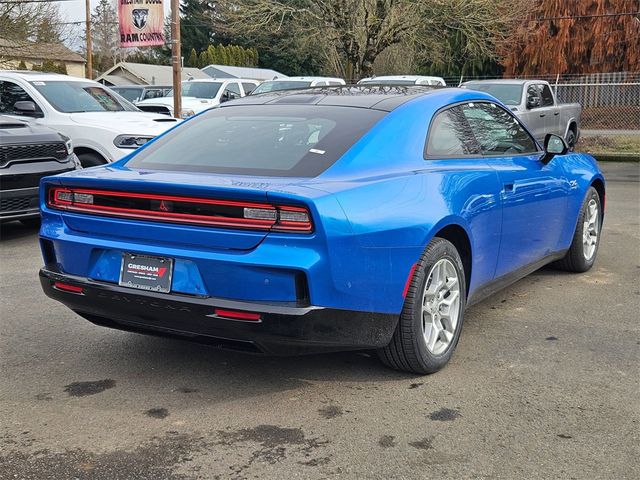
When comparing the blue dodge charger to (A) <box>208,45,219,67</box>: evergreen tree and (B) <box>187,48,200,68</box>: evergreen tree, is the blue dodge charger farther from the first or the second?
(B) <box>187,48,200,68</box>: evergreen tree

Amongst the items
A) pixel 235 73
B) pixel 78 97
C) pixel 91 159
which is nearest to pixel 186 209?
pixel 91 159

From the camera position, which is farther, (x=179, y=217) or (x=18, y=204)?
(x=18, y=204)

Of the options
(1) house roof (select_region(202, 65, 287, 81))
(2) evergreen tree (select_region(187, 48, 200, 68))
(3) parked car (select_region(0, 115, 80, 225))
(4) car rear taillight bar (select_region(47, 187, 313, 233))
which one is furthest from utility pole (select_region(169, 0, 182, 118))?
(2) evergreen tree (select_region(187, 48, 200, 68))

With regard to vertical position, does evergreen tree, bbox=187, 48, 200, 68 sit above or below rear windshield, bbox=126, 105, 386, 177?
above

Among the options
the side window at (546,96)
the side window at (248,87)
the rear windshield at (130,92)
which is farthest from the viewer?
the rear windshield at (130,92)

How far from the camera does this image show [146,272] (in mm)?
3568

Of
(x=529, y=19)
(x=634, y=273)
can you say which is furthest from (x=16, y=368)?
(x=529, y=19)

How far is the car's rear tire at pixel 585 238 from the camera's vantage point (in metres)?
6.13

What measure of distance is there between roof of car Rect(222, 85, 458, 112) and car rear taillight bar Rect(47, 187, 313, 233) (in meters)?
1.23

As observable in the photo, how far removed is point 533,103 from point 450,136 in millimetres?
10998

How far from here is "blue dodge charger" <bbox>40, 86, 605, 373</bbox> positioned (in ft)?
11.0

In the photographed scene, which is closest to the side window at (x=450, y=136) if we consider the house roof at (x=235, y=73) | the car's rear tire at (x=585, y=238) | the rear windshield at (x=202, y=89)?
the car's rear tire at (x=585, y=238)

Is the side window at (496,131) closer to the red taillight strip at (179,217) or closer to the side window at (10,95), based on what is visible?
the red taillight strip at (179,217)

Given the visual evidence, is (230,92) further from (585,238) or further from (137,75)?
(137,75)
